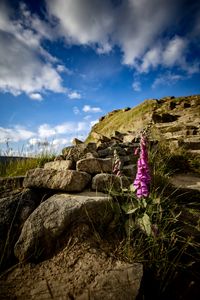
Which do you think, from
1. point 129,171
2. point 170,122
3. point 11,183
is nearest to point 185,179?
point 129,171

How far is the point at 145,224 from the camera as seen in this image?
7.07ft

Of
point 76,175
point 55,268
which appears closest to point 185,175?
point 76,175

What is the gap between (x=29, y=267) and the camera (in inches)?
80.5

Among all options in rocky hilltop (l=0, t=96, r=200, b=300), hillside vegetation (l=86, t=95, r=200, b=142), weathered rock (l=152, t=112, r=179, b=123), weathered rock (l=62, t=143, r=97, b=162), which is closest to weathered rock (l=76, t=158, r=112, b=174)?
rocky hilltop (l=0, t=96, r=200, b=300)

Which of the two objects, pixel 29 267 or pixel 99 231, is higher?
pixel 99 231

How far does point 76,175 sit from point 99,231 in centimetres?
87

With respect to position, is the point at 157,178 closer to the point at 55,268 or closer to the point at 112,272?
the point at 112,272

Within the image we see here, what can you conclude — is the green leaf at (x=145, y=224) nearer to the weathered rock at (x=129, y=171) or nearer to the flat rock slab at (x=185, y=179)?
the weathered rock at (x=129, y=171)

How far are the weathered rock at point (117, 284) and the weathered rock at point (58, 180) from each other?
1.24 meters

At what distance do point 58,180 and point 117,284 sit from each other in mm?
1518

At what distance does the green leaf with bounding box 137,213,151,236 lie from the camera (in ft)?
6.95

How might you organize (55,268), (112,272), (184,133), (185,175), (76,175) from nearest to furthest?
(112,272), (55,268), (76,175), (185,175), (184,133)

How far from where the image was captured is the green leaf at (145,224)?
2.12 m

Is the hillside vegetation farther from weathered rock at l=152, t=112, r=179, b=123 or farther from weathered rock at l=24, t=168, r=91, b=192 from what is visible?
weathered rock at l=24, t=168, r=91, b=192
